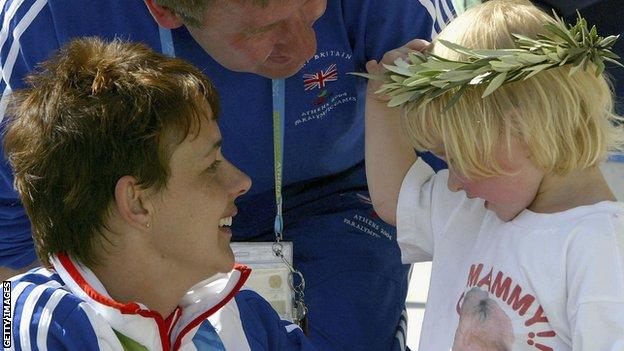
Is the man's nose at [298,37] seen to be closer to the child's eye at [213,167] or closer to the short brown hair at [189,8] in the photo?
the short brown hair at [189,8]

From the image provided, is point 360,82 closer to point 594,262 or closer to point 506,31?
point 506,31

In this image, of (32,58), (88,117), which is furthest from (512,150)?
(32,58)

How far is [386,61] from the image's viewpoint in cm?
283

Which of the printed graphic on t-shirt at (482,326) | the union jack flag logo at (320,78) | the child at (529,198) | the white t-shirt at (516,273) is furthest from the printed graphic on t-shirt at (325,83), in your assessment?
the printed graphic on t-shirt at (482,326)

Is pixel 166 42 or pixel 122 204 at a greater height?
pixel 166 42

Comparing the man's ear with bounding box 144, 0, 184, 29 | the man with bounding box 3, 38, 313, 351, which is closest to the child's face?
the man with bounding box 3, 38, 313, 351

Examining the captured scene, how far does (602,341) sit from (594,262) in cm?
15

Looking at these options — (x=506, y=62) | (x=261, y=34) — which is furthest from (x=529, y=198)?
(x=261, y=34)

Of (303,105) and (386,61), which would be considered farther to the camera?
(303,105)

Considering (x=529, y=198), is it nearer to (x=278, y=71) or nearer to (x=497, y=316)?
(x=497, y=316)

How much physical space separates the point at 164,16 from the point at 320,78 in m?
0.44

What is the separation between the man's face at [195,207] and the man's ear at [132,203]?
0.02 metres

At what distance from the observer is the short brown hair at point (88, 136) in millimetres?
2279

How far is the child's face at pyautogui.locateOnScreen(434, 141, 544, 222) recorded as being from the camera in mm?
2420
